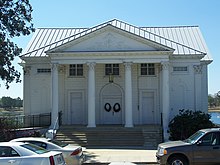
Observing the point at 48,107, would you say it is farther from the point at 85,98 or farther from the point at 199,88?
the point at 199,88

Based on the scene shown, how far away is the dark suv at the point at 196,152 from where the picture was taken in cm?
1488

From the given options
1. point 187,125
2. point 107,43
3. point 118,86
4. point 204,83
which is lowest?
point 187,125

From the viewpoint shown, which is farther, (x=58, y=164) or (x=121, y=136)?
(x=121, y=136)

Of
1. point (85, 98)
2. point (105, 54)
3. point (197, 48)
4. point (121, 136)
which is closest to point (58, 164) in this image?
point (121, 136)

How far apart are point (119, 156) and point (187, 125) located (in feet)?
26.6

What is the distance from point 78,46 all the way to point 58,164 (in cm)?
1958

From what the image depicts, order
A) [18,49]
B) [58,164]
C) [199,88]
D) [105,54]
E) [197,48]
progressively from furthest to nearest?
1. [197,48]
2. [199,88]
3. [105,54]
4. [18,49]
5. [58,164]

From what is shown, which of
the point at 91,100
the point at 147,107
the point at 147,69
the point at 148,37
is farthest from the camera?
the point at 147,69

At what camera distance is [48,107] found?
109ft

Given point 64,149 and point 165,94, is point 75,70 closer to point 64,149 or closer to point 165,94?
point 165,94

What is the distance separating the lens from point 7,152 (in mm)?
11555

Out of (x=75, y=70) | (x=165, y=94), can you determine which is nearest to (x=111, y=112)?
(x=75, y=70)

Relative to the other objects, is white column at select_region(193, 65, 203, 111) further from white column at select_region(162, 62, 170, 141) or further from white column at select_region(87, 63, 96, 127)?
white column at select_region(87, 63, 96, 127)

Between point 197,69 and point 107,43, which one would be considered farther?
point 197,69
